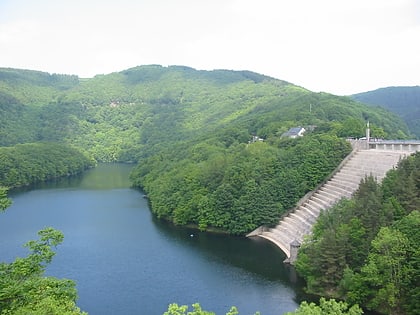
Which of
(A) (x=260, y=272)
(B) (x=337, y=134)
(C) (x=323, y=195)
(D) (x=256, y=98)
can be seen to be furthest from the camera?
(D) (x=256, y=98)

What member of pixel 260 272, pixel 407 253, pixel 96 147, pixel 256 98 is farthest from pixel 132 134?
pixel 407 253

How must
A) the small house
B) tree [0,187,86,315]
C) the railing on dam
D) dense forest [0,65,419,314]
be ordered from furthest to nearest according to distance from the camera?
the small house
the railing on dam
dense forest [0,65,419,314]
tree [0,187,86,315]

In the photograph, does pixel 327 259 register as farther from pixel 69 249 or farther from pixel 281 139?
pixel 281 139

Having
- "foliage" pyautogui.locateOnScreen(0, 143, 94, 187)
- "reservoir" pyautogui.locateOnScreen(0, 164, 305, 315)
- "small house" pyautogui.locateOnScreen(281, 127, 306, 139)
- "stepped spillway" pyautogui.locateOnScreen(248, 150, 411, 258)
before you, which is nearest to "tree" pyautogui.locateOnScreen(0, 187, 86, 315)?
"reservoir" pyautogui.locateOnScreen(0, 164, 305, 315)

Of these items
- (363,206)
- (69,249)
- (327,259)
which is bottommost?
(69,249)

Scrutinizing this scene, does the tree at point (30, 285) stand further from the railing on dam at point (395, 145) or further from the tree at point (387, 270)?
the railing on dam at point (395, 145)

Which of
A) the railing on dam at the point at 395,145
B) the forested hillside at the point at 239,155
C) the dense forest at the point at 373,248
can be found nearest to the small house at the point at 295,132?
the forested hillside at the point at 239,155

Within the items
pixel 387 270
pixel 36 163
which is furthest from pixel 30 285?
pixel 36 163

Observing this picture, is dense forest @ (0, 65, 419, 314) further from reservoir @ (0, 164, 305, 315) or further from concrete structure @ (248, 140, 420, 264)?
reservoir @ (0, 164, 305, 315)

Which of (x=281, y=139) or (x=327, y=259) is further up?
(x=281, y=139)
